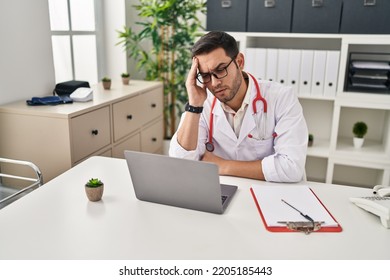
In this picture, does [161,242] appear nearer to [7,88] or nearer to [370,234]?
[370,234]

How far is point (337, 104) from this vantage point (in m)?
2.76

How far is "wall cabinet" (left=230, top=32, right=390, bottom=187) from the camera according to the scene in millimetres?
2707

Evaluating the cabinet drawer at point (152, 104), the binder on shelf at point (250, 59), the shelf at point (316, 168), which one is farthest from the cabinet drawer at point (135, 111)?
the shelf at point (316, 168)

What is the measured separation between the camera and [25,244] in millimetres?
1013

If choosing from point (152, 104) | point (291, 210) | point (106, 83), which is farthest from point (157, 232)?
point (152, 104)

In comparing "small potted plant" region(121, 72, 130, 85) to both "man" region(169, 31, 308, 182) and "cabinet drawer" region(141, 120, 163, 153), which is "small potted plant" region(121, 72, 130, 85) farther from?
"man" region(169, 31, 308, 182)

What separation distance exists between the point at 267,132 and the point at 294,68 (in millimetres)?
1351

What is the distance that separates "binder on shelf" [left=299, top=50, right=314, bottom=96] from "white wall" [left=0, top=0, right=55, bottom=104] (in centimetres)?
182

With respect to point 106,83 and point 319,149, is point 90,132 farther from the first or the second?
point 319,149

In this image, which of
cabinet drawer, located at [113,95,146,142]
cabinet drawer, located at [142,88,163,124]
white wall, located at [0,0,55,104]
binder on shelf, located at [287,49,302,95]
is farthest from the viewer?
cabinet drawer, located at [142,88,163,124]

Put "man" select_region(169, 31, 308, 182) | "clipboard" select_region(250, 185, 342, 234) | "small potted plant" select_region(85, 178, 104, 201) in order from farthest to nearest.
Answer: "man" select_region(169, 31, 308, 182) < "small potted plant" select_region(85, 178, 104, 201) < "clipboard" select_region(250, 185, 342, 234)

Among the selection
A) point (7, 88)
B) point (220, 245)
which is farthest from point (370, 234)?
point (7, 88)

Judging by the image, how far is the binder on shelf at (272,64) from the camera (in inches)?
112

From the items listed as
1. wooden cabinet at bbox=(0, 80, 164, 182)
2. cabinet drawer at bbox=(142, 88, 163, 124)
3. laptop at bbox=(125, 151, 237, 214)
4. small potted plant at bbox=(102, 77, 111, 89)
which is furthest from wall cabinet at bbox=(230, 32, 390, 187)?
laptop at bbox=(125, 151, 237, 214)
